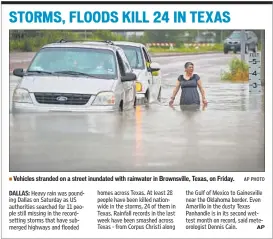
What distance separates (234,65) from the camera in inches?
571

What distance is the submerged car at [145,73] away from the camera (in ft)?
47.4

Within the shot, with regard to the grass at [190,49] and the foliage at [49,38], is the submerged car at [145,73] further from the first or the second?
the foliage at [49,38]

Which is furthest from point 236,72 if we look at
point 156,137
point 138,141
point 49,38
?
point 49,38

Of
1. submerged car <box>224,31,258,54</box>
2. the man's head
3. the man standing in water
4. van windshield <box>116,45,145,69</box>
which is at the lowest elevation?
the man standing in water

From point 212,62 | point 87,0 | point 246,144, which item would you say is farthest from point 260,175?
point 87,0

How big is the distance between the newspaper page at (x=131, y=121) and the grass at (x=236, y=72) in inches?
2.0

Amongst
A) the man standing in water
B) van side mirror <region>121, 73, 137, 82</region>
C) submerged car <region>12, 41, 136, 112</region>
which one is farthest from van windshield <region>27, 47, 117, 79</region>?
the man standing in water

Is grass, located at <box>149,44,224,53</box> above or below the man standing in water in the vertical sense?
above

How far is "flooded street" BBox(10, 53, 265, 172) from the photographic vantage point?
13359 mm

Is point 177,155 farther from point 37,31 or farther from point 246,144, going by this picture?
point 37,31

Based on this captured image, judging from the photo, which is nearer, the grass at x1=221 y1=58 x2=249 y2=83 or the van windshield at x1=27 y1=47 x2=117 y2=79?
the van windshield at x1=27 y1=47 x2=117 y2=79

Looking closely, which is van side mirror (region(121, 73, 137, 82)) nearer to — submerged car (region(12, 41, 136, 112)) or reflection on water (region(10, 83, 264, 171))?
submerged car (region(12, 41, 136, 112))

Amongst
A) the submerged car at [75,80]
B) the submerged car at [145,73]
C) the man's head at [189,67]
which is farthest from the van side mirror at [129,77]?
the man's head at [189,67]

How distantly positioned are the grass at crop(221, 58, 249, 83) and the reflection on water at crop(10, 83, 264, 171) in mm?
325
